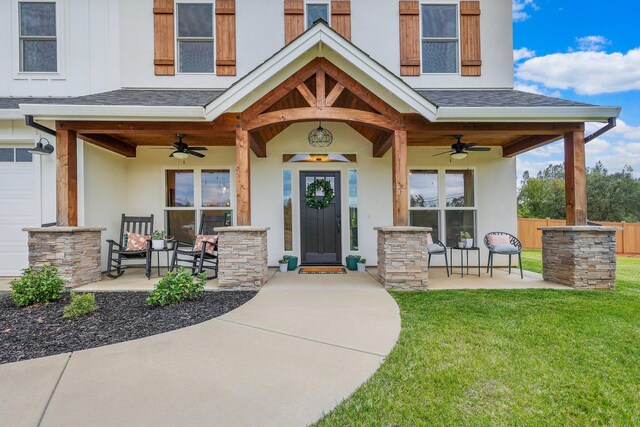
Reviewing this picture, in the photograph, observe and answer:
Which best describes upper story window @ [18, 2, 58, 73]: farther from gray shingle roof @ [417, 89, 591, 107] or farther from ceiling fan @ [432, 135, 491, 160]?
ceiling fan @ [432, 135, 491, 160]

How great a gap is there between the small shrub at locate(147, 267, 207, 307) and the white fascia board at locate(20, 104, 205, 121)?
241cm

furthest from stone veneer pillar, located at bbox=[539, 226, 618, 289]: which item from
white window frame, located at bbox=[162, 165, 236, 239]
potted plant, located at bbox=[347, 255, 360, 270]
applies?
white window frame, located at bbox=[162, 165, 236, 239]

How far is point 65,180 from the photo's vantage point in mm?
4707

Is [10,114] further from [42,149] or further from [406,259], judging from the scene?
[406,259]

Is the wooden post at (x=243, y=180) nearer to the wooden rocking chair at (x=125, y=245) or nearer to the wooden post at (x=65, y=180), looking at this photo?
the wooden rocking chair at (x=125, y=245)

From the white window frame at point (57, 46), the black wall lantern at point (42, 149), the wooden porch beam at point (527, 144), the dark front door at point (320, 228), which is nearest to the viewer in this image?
the black wall lantern at point (42, 149)

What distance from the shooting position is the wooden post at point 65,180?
4.70 metres

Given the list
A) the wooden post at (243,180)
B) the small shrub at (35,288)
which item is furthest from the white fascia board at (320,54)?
the small shrub at (35,288)

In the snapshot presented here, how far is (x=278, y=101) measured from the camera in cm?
480

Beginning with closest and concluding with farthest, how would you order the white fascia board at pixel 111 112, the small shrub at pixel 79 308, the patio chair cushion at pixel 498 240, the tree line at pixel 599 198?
the small shrub at pixel 79 308 → the white fascia board at pixel 111 112 → the patio chair cushion at pixel 498 240 → the tree line at pixel 599 198

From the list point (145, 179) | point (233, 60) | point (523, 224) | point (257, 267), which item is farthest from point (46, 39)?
point (523, 224)

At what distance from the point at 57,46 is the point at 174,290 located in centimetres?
586

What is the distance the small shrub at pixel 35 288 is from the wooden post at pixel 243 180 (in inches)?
95.2

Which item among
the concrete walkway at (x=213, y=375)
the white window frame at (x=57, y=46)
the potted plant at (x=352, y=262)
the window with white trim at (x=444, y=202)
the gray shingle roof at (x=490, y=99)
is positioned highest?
the white window frame at (x=57, y=46)
